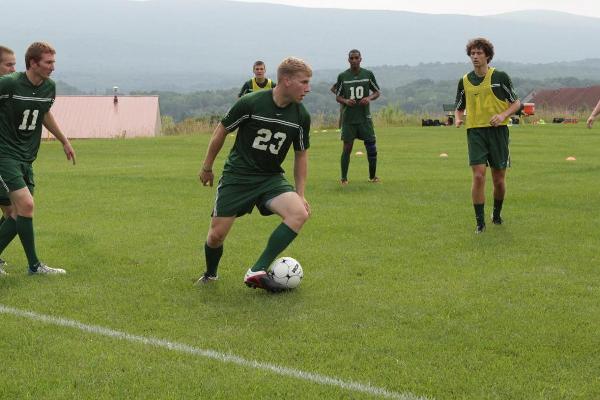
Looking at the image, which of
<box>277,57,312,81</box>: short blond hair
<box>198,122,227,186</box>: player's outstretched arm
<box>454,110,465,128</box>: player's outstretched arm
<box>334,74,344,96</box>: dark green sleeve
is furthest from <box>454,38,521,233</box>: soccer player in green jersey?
<box>334,74,344,96</box>: dark green sleeve

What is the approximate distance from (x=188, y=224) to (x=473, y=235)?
3588 mm

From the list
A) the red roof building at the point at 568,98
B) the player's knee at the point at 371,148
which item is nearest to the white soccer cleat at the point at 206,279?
the player's knee at the point at 371,148

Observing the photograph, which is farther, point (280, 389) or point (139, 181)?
point (139, 181)

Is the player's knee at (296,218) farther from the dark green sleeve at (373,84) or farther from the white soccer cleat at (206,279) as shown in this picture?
the dark green sleeve at (373,84)

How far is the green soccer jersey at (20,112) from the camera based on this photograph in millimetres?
7406

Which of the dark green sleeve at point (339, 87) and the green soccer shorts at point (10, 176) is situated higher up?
the dark green sleeve at point (339, 87)

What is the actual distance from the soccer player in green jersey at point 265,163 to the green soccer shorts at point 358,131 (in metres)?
7.31

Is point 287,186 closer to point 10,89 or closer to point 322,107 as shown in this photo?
point 10,89

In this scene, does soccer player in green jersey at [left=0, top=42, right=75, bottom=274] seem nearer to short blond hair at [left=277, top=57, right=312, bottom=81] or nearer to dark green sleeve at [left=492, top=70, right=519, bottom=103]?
short blond hair at [left=277, top=57, right=312, bottom=81]

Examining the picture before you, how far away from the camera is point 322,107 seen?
131000mm

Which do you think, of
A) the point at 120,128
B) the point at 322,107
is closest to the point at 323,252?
the point at 120,128

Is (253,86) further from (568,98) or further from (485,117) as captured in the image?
(568,98)

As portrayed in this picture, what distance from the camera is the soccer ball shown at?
6.79 meters

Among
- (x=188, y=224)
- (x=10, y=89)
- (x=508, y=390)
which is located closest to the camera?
(x=508, y=390)
